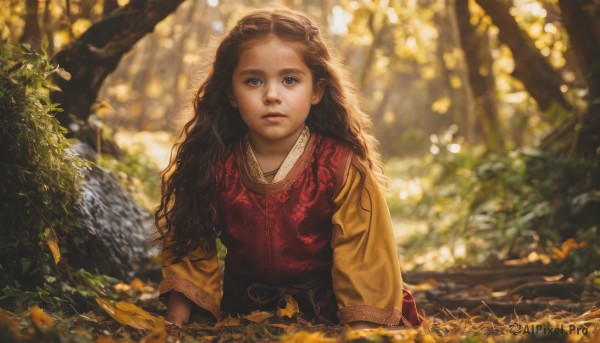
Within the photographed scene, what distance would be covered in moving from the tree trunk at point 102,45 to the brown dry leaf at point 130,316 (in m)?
1.54

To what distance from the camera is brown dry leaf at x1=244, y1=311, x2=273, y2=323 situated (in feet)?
8.76

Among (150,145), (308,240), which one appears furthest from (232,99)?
(150,145)

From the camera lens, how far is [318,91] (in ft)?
9.96

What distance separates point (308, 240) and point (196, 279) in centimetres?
52

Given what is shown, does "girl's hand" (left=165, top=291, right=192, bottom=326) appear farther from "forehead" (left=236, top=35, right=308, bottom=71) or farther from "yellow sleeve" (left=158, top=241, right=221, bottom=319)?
"forehead" (left=236, top=35, right=308, bottom=71)

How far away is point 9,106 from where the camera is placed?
2.52 m

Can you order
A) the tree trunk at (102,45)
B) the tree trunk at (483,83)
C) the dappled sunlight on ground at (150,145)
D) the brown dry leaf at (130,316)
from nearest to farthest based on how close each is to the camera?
the brown dry leaf at (130,316)
the tree trunk at (102,45)
the tree trunk at (483,83)
the dappled sunlight on ground at (150,145)

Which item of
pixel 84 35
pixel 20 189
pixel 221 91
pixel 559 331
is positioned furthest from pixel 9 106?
pixel 559 331

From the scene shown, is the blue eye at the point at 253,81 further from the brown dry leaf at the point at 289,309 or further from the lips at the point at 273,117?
the brown dry leaf at the point at 289,309

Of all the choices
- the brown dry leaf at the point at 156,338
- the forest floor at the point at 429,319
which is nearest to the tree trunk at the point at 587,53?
the forest floor at the point at 429,319

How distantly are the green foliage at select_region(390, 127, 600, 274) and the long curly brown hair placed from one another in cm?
188

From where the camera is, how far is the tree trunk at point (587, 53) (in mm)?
4305

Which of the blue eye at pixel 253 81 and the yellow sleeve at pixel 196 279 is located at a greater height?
the blue eye at pixel 253 81

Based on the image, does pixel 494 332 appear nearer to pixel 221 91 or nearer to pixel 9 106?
pixel 221 91
